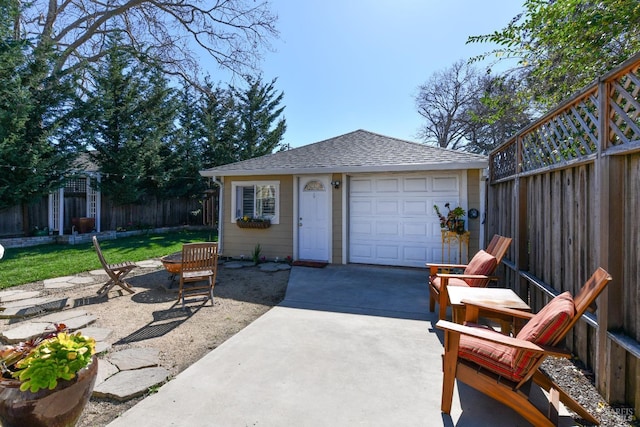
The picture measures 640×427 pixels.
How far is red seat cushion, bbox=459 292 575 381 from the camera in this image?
2.01 m

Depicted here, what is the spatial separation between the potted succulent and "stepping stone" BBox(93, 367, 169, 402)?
1.90 feet

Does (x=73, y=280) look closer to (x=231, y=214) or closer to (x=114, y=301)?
(x=114, y=301)

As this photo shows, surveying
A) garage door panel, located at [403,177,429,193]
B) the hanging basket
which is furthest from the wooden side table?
the hanging basket

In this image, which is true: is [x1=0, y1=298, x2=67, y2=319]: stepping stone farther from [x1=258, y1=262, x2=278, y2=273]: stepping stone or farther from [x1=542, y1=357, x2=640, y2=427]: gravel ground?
[x1=542, y1=357, x2=640, y2=427]: gravel ground

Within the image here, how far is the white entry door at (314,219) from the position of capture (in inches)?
309

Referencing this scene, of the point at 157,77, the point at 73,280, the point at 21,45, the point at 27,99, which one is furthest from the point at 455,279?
the point at 157,77

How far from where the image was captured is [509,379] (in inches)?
82.9

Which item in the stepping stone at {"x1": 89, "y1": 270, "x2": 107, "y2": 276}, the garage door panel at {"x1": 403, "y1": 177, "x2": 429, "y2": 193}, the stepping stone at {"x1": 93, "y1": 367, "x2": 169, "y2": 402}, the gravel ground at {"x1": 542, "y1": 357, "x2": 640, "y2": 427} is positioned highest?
the garage door panel at {"x1": 403, "y1": 177, "x2": 429, "y2": 193}

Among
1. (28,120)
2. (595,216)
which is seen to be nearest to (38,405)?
(595,216)

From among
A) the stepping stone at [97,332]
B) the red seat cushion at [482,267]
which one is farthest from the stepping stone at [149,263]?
the red seat cushion at [482,267]

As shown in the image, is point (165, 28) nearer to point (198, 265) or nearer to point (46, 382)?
point (198, 265)

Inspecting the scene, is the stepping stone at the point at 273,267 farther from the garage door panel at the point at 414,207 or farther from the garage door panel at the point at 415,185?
the garage door panel at the point at 415,185

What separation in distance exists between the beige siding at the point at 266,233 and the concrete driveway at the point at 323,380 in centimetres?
368

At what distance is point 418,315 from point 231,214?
5.85 m
